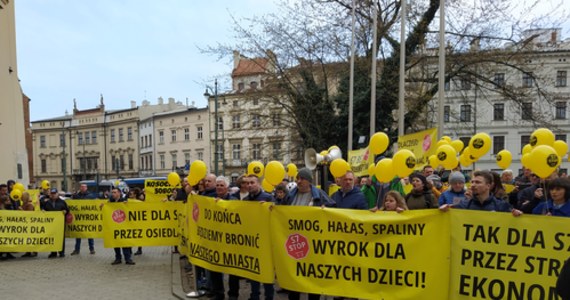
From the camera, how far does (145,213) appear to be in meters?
8.76

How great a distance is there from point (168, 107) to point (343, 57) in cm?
6167

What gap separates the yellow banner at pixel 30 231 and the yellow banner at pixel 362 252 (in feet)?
23.9

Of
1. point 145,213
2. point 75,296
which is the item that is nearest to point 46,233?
point 145,213

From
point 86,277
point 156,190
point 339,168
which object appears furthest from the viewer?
point 156,190

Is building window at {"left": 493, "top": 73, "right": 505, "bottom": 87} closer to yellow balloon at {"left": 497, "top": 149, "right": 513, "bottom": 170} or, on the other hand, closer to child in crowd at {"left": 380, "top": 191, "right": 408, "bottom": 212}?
yellow balloon at {"left": 497, "top": 149, "right": 513, "bottom": 170}

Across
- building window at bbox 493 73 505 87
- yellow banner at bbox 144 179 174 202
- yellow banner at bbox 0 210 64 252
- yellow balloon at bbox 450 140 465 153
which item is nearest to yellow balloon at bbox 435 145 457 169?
yellow balloon at bbox 450 140 465 153

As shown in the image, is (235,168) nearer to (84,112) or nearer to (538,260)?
(84,112)

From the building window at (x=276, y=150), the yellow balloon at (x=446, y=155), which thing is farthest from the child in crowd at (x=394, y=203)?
the building window at (x=276, y=150)

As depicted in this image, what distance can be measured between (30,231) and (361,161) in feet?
26.5

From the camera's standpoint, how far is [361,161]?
39.3 feet

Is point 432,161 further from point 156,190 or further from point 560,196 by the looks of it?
point 156,190

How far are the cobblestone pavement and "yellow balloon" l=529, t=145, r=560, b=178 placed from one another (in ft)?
17.1

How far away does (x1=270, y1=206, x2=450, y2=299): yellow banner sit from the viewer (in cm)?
424

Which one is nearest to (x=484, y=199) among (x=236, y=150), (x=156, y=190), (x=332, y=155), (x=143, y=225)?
(x=143, y=225)
